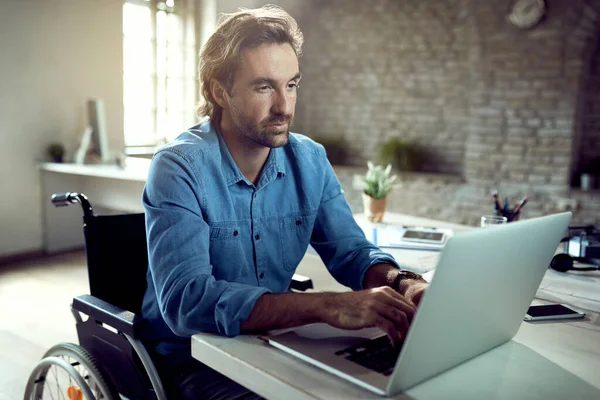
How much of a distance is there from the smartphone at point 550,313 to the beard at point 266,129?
65cm

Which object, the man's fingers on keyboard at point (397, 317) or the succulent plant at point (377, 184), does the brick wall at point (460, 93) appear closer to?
the succulent plant at point (377, 184)

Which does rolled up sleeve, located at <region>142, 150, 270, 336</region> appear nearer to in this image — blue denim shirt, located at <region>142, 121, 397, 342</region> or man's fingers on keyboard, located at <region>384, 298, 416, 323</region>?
blue denim shirt, located at <region>142, 121, 397, 342</region>

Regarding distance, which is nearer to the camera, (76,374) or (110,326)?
(76,374)

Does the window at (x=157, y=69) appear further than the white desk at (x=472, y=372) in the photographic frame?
Yes

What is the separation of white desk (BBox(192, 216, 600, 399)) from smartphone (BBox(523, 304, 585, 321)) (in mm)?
87

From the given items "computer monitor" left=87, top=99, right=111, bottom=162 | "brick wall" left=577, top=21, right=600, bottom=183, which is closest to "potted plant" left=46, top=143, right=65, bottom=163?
"computer monitor" left=87, top=99, right=111, bottom=162

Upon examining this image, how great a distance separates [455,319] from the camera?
75 centimetres

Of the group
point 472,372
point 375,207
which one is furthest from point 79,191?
point 472,372

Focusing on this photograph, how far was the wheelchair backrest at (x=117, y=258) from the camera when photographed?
1456 mm

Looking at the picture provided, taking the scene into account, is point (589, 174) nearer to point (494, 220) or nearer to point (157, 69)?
point (494, 220)

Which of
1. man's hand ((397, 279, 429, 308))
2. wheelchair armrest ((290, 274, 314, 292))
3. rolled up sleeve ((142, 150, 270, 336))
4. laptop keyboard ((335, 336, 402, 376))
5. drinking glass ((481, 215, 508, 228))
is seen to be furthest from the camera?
drinking glass ((481, 215, 508, 228))

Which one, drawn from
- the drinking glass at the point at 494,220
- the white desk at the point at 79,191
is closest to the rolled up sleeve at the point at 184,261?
the drinking glass at the point at 494,220

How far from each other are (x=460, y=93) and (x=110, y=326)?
494cm

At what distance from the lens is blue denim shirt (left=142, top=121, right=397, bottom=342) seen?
1.00 meters
